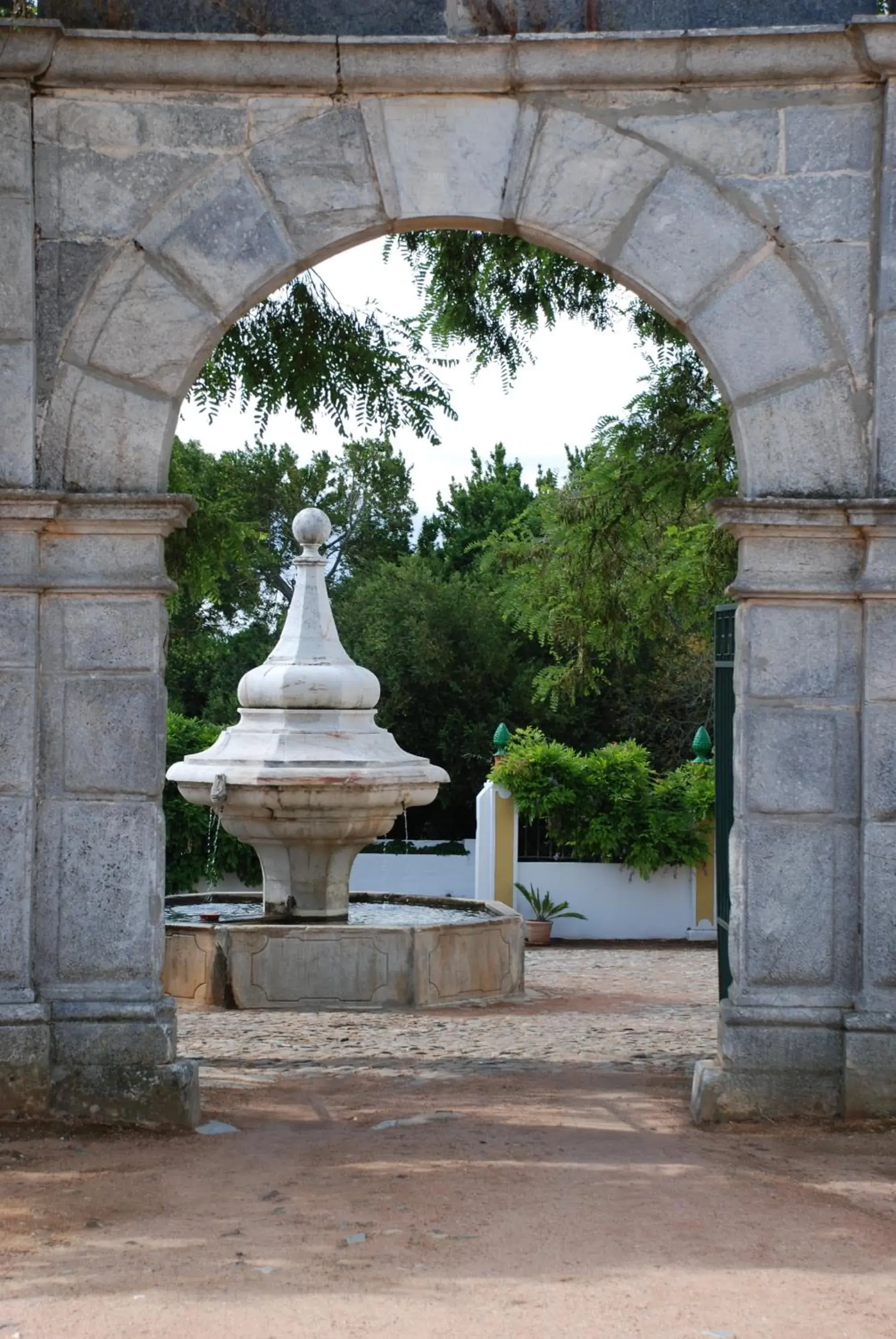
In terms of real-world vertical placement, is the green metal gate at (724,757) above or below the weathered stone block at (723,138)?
below

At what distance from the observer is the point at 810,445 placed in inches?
233

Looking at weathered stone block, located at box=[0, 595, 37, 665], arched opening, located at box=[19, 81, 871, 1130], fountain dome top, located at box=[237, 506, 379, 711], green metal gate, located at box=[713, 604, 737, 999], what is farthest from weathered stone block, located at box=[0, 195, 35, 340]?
fountain dome top, located at box=[237, 506, 379, 711]

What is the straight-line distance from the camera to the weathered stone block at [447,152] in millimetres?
5953

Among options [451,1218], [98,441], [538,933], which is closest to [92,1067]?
[451,1218]

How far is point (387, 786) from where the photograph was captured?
10281mm

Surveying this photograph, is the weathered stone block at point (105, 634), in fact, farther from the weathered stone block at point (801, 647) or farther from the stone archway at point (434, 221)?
the weathered stone block at point (801, 647)

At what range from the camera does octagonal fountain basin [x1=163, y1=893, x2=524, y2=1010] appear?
9.75 metres

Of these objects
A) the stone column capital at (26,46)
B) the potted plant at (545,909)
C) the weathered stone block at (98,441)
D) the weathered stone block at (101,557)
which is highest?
the stone column capital at (26,46)

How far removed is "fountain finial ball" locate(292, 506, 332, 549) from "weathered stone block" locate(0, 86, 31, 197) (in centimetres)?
527

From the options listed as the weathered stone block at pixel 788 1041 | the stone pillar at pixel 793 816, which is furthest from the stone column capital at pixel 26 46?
the weathered stone block at pixel 788 1041

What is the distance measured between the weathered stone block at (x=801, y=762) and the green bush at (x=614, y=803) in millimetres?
9237

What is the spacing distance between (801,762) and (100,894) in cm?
256

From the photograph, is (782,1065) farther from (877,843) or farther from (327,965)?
(327,965)

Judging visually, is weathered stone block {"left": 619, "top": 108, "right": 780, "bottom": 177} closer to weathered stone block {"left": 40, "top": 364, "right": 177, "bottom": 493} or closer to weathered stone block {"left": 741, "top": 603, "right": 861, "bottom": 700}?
weathered stone block {"left": 741, "top": 603, "right": 861, "bottom": 700}
